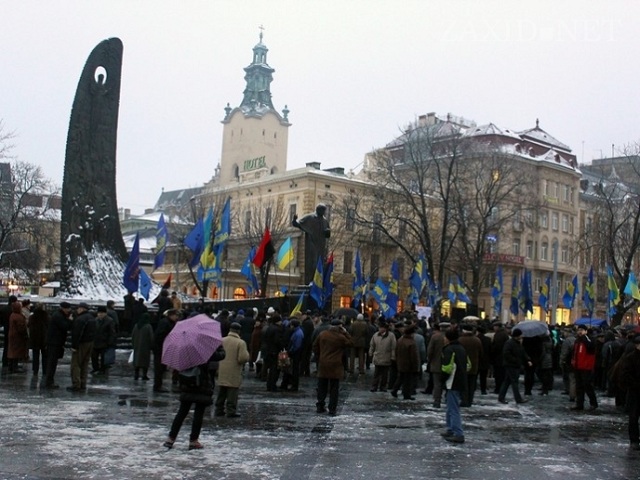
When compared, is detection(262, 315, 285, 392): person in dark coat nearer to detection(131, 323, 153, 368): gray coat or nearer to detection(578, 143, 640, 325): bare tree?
detection(131, 323, 153, 368): gray coat

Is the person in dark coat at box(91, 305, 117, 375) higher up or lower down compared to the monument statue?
lower down

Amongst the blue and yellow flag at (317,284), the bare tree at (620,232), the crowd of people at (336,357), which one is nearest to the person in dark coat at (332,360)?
the crowd of people at (336,357)

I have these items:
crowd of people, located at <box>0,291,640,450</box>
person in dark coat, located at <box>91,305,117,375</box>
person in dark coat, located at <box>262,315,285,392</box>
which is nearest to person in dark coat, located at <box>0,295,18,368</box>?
crowd of people, located at <box>0,291,640,450</box>

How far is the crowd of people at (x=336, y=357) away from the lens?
12.0m

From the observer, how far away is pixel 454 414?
38.3 ft

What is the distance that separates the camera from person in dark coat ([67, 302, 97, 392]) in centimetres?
1574

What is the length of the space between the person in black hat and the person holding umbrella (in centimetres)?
705

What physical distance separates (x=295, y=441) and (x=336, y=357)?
290 centimetres

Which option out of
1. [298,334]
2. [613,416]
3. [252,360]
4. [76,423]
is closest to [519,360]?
[613,416]

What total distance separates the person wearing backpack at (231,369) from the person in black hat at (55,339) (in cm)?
454

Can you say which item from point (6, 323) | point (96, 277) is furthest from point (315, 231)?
point (6, 323)

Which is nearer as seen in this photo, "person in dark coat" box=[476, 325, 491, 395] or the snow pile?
"person in dark coat" box=[476, 325, 491, 395]

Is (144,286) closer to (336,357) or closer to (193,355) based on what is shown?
(336,357)

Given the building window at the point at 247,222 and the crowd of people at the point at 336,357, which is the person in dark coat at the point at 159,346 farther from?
the building window at the point at 247,222
